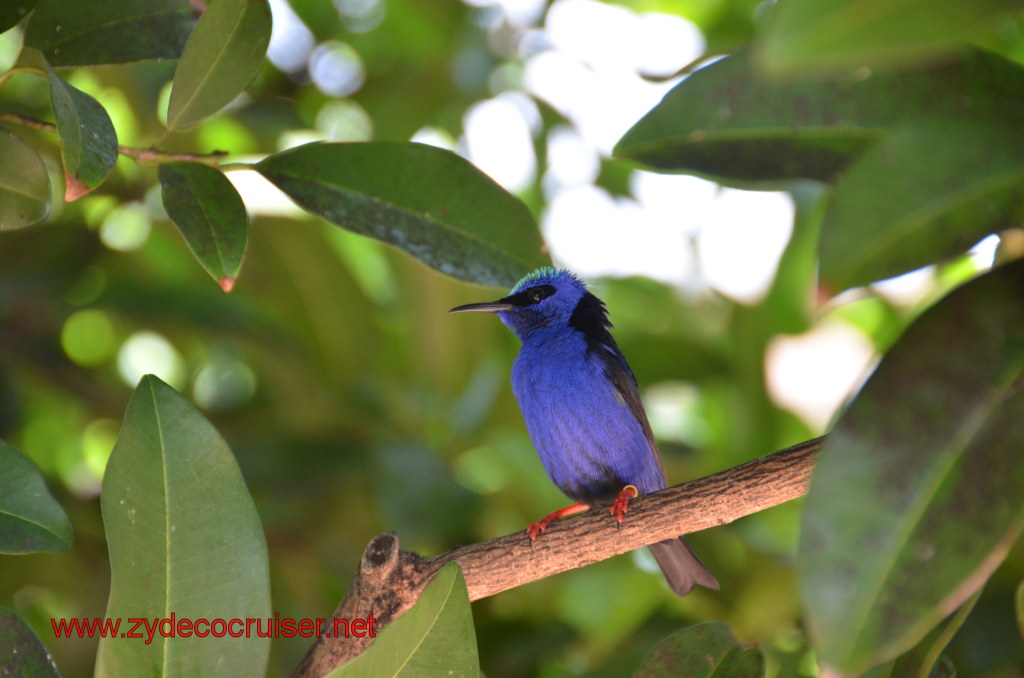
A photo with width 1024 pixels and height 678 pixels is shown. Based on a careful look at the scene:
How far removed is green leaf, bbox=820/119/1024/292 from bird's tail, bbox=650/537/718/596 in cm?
244

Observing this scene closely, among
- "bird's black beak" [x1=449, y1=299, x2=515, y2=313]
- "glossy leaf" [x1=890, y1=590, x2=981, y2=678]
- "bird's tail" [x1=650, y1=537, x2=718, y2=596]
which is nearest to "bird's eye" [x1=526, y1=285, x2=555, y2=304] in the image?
"bird's black beak" [x1=449, y1=299, x2=515, y2=313]

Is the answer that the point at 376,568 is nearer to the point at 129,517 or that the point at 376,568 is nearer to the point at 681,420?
the point at 129,517

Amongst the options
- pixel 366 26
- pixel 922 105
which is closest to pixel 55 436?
pixel 366 26

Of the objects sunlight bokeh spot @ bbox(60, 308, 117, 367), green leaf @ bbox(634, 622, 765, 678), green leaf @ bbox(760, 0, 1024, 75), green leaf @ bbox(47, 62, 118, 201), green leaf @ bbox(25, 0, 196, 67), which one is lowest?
green leaf @ bbox(634, 622, 765, 678)

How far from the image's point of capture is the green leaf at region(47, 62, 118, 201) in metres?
1.79

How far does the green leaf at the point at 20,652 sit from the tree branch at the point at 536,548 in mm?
613

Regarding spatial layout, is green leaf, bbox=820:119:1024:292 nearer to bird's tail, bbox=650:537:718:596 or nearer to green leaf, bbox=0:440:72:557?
green leaf, bbox=0:440:72:557

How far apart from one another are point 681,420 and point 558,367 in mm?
2906

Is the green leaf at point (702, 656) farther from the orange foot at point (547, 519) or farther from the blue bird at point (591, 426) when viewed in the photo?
the blue bird at point (591, 426)

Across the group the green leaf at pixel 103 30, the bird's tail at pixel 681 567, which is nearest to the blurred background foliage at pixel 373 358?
the bird's tail at pixel 681 567

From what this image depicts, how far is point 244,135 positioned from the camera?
17.8 ft

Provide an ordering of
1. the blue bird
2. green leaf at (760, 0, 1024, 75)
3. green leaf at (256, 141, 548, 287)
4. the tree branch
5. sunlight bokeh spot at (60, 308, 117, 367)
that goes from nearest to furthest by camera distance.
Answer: green leaf at (760, 0, 1024, 75) → the tree branch → green leaf at (256, 141, 548, 287) → the blue bird → sunlight bokeh spot at (60, 308, 117, 367)

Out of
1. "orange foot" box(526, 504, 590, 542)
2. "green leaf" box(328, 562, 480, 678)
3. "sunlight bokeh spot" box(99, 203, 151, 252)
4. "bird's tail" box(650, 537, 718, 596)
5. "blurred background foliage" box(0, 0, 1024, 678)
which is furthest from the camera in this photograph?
"sunlight bokeh spot" box(99, 203, 151, 252)

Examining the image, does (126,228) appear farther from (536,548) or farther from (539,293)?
(536,548)
